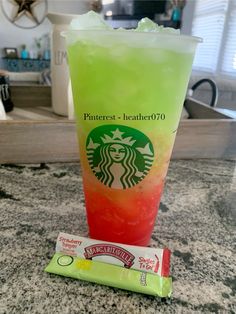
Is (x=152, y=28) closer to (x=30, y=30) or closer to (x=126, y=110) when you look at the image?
(x=126, y=110)

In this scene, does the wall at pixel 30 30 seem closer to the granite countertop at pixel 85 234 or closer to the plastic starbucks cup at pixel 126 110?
the granite countertop at pixel 85 234

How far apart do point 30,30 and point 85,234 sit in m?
4.18

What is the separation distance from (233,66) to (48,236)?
2.52 meters

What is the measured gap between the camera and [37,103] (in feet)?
3.00

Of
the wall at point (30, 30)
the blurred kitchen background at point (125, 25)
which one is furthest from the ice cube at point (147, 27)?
the wall at point (30, 30)

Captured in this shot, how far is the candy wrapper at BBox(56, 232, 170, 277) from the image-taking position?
0.86 feet

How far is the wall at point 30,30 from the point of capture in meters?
3.78

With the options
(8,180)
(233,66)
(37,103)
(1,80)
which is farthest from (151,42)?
(233,66)

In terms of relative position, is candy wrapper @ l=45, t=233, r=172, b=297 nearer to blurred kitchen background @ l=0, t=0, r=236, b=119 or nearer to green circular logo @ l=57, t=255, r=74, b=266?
green circular logo @ l=57, t=255, r=74, b=266

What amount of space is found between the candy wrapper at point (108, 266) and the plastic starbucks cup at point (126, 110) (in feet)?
0.09

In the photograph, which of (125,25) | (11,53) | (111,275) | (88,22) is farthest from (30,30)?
(111,275)

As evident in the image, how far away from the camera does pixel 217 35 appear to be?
8.44 feet

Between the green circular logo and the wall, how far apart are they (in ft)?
13.4

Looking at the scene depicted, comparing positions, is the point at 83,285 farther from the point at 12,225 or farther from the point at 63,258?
the point at 12,225
